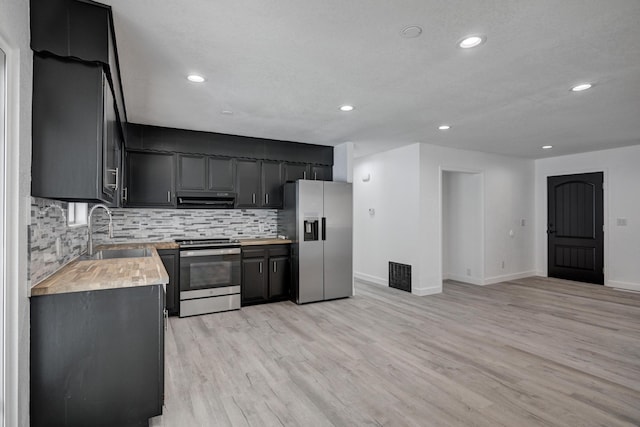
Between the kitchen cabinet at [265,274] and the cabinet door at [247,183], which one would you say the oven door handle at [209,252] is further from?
the cabinet door at [247,183]

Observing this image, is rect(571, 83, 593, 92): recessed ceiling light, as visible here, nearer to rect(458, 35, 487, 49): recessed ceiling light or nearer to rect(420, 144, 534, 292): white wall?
rect(458, 35, 487, 49): recessed ceiling light

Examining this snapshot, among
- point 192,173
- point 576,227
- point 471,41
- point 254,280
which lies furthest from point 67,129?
point 576,227

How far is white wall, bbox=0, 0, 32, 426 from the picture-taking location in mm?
1479

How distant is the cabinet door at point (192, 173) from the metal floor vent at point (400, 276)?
3.36 metres

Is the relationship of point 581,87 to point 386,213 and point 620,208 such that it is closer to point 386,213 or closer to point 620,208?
point 386,213

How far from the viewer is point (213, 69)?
267 cm

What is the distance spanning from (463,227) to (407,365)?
13.9ft

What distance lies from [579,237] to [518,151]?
6.81ft

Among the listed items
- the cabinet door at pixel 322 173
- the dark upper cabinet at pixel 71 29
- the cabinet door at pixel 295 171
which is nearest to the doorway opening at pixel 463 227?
the cabinet door at pixel 322 173

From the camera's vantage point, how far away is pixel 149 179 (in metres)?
4.35

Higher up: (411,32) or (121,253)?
(411,32)

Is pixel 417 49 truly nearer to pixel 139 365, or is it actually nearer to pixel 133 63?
pixel 133 63

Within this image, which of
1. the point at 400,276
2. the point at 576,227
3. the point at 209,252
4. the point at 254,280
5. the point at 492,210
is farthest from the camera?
the point at 576,227

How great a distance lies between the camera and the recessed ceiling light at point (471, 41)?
2164 millimetres
